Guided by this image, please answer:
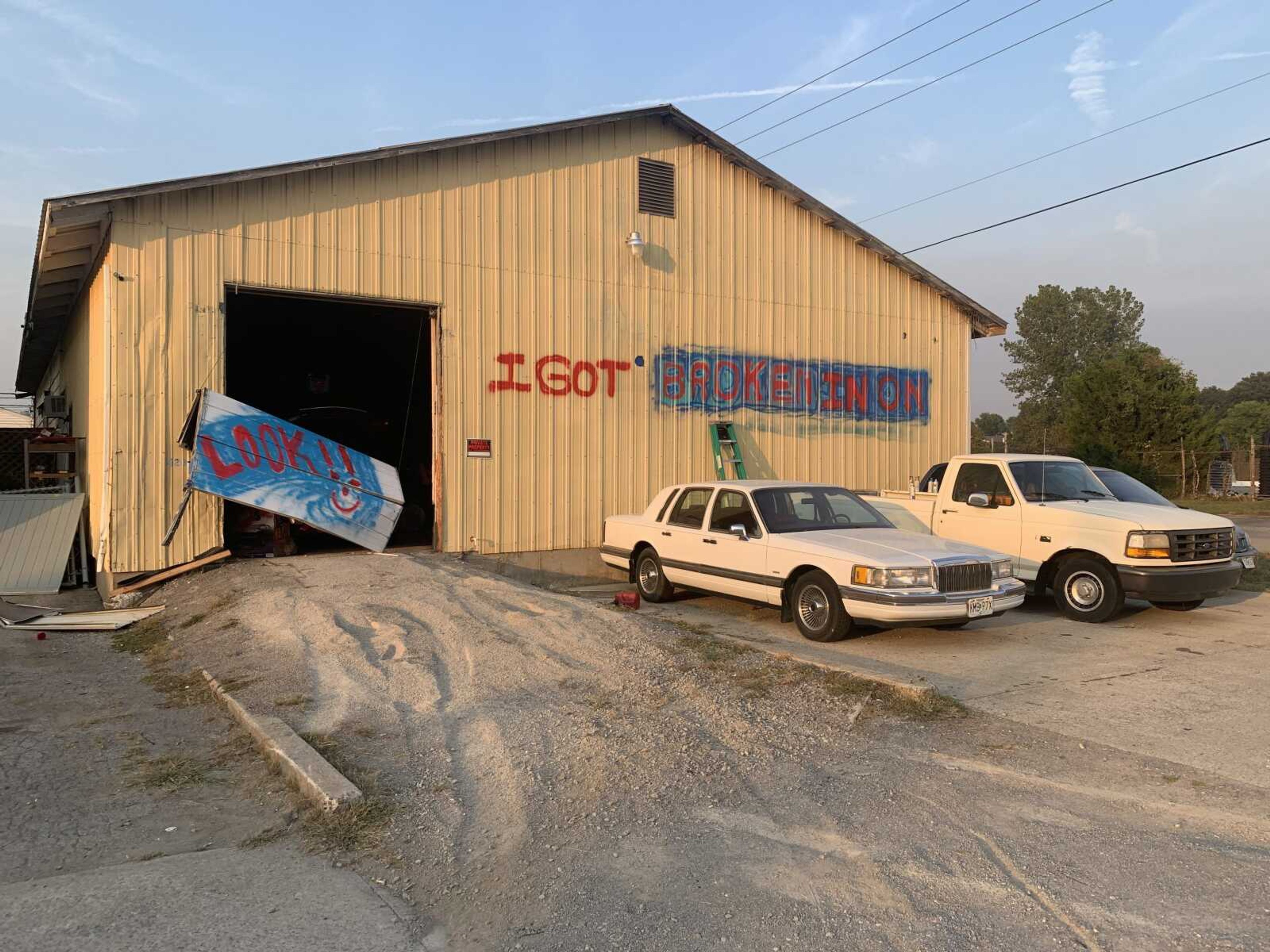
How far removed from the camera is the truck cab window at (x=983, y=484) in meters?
11.0

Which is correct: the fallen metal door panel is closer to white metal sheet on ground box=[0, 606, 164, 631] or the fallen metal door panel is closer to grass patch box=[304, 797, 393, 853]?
white metal sheet on ground box=[0, 606, 164, 631]

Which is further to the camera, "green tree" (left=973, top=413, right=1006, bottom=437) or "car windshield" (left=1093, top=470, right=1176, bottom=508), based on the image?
"green tree" (left=973, top=413, right=1006, bottom=437)

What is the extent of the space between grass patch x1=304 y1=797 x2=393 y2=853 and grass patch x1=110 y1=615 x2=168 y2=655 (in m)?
5.19

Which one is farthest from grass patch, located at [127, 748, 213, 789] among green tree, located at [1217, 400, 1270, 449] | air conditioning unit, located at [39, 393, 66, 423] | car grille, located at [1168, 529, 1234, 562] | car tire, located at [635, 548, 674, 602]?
green tree, located at [1217, 400, 1270, 449]

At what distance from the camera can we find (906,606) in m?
8.05

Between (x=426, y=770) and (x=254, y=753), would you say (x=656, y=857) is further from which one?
(x=254, y=753)

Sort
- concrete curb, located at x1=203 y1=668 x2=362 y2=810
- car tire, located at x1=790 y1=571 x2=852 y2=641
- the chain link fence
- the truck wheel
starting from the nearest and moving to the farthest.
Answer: concrete curb, located at x1=203 y1=668 x2=362 y2=810 < car tire, located at x1=790 y1=571 x2=852 y2=641 < the truck wheel < the chain link fence

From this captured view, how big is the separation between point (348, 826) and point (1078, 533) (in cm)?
868

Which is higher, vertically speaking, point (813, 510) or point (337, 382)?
point (337, 382)

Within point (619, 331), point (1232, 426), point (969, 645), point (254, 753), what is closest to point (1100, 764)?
point (969, 645)

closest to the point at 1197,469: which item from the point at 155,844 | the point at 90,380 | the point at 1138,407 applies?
the point at 1138,407

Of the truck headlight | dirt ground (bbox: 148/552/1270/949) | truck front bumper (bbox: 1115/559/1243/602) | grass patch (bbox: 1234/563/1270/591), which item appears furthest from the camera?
grass patch (bbox: 1234/563/1270/591)

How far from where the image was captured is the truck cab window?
11.0 meters

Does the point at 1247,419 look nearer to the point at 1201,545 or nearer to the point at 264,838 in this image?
the point at 1201,545
